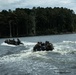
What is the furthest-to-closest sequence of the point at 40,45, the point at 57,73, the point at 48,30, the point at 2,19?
the point at 48,30
the point at 2,19
the point at 40,45
the point at 57,73

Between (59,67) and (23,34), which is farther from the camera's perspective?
(23,34)

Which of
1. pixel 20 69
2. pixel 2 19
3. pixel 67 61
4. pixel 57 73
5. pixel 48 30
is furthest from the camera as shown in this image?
pixel 48 30

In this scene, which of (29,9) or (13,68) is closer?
(13,68)

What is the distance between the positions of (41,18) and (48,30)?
7.51 m

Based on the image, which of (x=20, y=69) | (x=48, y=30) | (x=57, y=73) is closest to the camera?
(x=57, y=73)

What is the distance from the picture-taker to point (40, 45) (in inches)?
2067

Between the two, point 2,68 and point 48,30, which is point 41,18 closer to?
point 48,30

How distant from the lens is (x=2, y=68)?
3338 cm

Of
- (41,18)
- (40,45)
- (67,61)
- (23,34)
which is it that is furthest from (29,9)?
(67,61)

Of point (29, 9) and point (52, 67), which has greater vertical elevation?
point (29, 9)

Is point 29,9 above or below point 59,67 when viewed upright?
above

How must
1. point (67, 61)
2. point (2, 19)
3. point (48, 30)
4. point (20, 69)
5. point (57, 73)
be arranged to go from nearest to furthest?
point (57, 73) → point (20, 69) → point (67, 61) → point (2, 19) → point (48, 30)

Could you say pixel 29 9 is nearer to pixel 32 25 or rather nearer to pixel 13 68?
pixel 32 25

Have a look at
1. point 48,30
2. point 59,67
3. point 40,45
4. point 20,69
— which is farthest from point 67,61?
point 48,30
